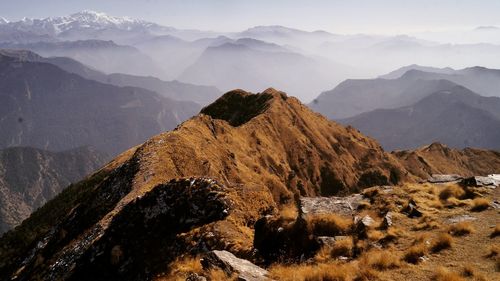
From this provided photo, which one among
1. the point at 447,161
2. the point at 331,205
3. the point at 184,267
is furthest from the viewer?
the point at 447,161

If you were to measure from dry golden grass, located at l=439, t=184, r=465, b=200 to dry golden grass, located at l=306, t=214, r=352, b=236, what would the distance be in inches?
379

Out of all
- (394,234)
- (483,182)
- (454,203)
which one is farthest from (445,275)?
(483,182)

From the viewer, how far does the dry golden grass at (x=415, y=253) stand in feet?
53.1

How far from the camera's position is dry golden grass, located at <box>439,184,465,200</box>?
2578cm

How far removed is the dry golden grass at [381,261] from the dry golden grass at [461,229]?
187 inches

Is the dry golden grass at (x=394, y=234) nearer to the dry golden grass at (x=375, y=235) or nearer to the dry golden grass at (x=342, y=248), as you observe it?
the dry golden grass at (x=375, y=235)

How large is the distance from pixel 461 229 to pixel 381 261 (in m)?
6.03

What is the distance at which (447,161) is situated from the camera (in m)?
162

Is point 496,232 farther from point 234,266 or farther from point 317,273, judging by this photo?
point 234,266

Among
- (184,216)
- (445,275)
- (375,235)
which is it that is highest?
(445,275)

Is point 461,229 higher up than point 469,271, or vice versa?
point 469,271

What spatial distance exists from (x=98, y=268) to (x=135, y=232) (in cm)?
286

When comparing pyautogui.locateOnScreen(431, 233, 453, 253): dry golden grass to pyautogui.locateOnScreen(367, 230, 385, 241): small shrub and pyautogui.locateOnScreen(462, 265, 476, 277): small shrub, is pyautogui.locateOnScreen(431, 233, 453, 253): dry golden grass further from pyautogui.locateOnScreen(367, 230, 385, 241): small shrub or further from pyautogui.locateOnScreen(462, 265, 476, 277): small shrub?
pyautogui.locateOnScreen(462, 265, 476, 277): small shrub

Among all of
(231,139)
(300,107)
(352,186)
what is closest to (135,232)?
(231,139)
